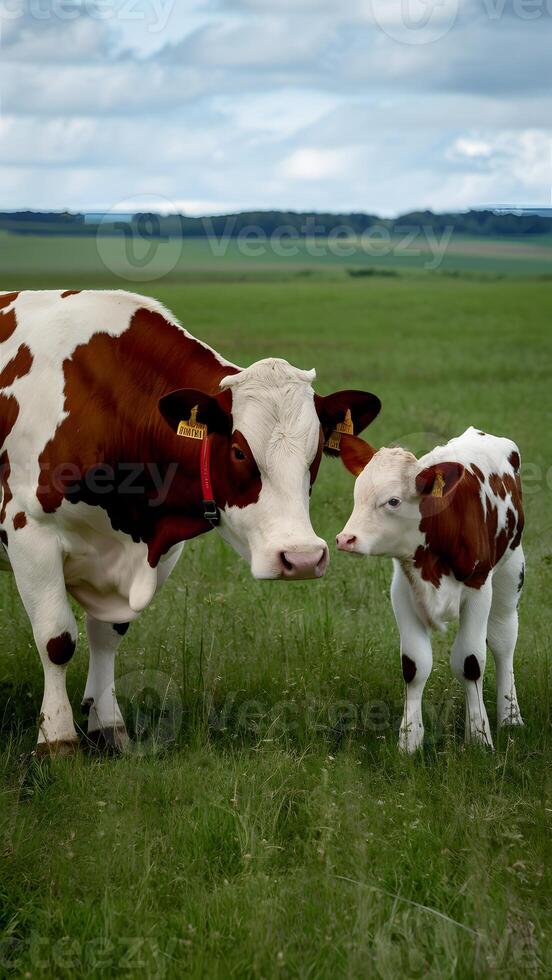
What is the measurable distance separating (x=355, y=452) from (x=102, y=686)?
209cm

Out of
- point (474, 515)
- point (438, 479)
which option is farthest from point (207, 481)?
point (474, 515)

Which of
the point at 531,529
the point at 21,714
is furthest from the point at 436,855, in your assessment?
the point at 531,529

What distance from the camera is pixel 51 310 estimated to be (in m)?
6.55

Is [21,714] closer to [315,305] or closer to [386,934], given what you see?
[386,934]

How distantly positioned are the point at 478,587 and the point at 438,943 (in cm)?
216

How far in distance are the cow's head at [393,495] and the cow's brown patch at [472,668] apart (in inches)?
26.1

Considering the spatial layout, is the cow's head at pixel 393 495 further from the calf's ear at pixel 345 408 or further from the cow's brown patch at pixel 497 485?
the cow's brown patch at pixel 497 485

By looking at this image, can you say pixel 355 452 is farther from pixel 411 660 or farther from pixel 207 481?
pixel 411 660

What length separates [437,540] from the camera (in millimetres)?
5973

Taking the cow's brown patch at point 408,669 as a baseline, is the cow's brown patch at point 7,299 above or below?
above

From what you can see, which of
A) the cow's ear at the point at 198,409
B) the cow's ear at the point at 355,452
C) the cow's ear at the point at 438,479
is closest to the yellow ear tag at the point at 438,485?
the cow's ear at the point at 438,479

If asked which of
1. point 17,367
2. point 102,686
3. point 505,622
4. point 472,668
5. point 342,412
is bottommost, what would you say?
point 102,686

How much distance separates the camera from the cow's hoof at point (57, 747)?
6.17 metres

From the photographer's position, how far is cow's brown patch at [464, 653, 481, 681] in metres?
6.13
